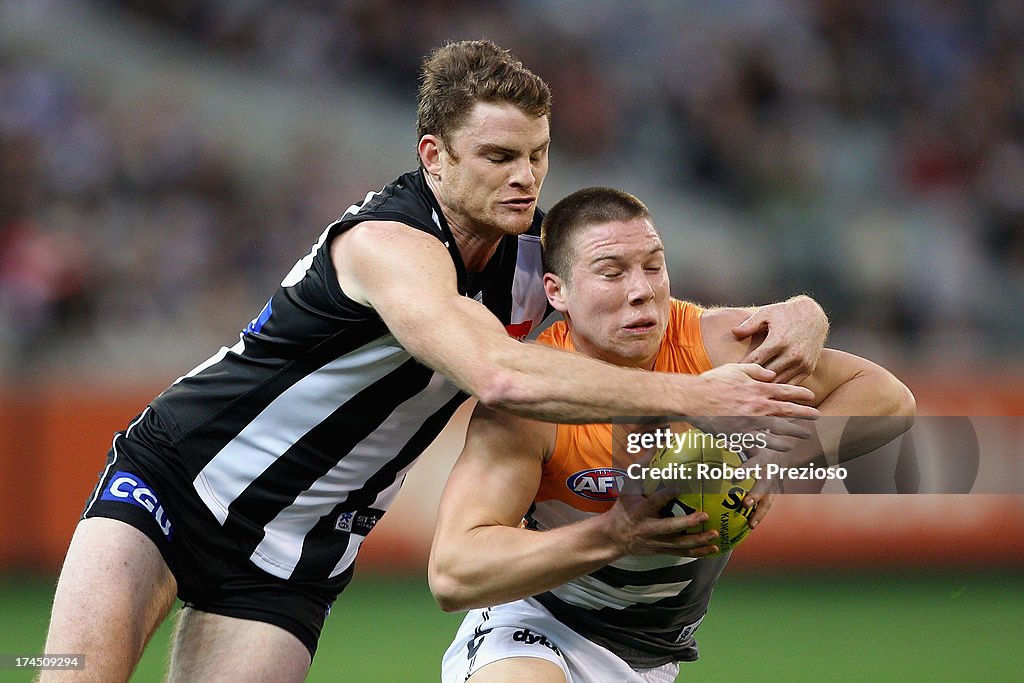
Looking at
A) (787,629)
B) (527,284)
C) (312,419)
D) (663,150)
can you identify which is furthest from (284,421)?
(663,150)

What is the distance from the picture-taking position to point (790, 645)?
7469 mm

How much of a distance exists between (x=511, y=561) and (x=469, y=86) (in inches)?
60.2

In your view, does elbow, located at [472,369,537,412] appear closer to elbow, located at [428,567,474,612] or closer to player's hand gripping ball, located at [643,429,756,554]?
player's hand gripping ball, located at [643,429,756,554]

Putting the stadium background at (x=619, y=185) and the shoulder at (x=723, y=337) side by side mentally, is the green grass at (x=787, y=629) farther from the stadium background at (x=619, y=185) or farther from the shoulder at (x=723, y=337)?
the shoulder at (x=723, y=337)

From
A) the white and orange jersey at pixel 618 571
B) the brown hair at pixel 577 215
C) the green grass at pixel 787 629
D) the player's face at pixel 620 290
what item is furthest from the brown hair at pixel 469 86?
the green grass at pixel 787 629

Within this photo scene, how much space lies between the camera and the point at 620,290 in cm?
400

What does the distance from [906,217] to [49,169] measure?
7.69 metres

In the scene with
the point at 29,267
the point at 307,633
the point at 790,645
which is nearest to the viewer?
the point at 307,633

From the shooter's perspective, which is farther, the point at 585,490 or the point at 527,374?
the point at 585,490

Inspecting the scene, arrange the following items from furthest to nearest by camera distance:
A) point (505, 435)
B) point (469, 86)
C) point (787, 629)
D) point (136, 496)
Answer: point (787, 629) < point (136, 496) < point (469, 86) < point (505, 435)

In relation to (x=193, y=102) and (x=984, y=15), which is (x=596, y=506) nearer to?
(x=193, y=102)

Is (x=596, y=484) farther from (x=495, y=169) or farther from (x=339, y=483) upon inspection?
(x=495, y=169)

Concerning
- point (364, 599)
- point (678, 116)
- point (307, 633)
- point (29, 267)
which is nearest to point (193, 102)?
point (29, 267)

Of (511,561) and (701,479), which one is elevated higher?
(701,479)
